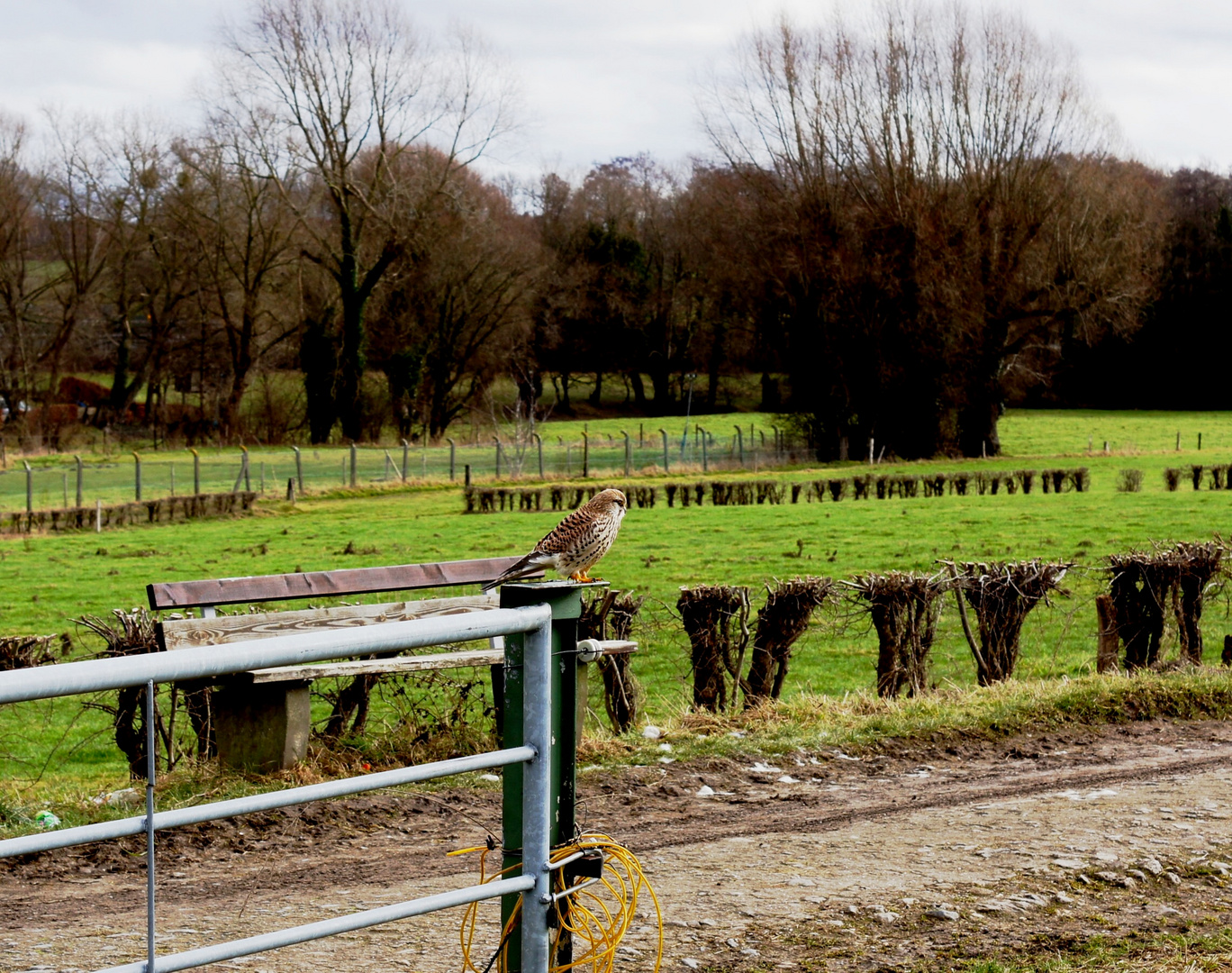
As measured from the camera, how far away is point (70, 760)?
10.6 metres

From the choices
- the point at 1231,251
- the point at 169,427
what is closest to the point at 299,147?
the point at 169,427

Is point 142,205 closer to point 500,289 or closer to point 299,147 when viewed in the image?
point 299,147

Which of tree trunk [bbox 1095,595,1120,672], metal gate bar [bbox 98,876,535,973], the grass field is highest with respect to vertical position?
metal gate bar [bbox 98,876,535,973]

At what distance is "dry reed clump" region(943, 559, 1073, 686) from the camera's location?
10.2 metres

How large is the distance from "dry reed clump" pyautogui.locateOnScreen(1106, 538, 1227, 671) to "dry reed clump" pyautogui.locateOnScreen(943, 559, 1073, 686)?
596mm

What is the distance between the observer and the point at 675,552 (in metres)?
23.1

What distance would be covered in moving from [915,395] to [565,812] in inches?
1901

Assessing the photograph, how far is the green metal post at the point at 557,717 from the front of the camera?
3203mm

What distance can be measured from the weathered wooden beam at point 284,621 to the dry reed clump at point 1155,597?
5460mm

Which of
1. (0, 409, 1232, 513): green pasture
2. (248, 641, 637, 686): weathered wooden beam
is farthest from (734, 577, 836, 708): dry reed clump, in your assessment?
(0, 409, 1232, 513): green pasture

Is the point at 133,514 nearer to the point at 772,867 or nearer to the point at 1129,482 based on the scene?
the point at 1129,482

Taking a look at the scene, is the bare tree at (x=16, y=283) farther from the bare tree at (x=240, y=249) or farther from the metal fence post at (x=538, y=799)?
the metal fence post at (x=538, y=799)

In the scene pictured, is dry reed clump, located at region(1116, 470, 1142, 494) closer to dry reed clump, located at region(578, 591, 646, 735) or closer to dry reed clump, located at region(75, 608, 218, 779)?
dry reed clump, located at region(578, 591, 646, 735)

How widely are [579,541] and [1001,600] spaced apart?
5.43 metres
